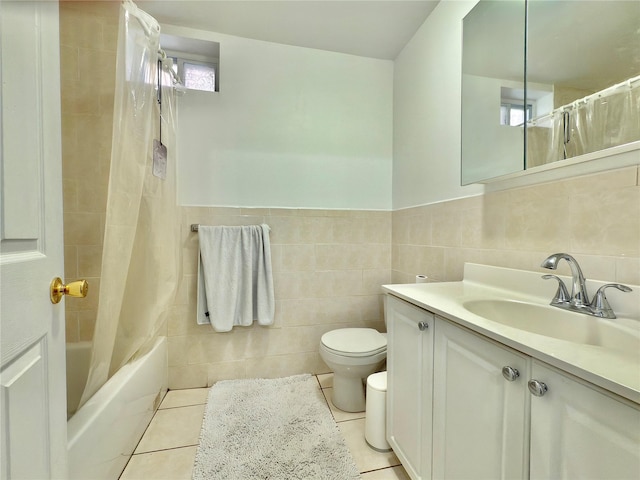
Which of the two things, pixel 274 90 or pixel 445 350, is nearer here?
pixel 445 350

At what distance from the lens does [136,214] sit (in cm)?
120

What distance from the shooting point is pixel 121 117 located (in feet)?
3.66

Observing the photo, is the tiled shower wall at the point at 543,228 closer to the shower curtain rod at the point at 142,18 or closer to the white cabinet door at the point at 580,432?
the white cabinet door at the point at 580,432

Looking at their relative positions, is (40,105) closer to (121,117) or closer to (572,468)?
(121,117)

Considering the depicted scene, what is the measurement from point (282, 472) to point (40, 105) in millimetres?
1506

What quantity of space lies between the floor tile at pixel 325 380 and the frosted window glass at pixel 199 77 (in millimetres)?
2202

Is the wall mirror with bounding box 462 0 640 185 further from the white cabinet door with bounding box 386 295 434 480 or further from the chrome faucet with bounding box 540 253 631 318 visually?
the white cabinet door with bounding box 386 295 434 480

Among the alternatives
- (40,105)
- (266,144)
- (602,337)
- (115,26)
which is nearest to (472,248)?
(602,337)

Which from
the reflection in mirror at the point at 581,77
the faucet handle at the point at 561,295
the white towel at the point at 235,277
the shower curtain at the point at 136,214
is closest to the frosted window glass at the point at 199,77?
the shower curtain at the point at 136,214

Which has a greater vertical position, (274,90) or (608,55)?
(274,90)

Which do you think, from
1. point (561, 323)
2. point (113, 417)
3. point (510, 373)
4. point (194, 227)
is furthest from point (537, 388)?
point (194, 227)

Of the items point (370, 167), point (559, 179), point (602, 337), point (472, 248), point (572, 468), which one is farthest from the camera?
point (370, 167)

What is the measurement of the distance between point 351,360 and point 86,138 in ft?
6.32

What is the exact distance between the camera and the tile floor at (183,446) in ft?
3.91
